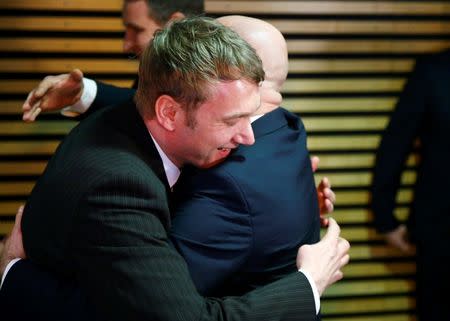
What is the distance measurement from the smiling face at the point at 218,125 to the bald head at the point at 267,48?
15.0 inches

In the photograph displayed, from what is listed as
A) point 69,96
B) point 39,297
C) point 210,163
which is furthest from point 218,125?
point 69,96

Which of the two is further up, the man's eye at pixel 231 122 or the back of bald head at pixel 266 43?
the back of bald head at pixel 266 43

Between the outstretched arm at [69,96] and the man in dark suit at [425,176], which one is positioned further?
the man in dark suit at [425,176]

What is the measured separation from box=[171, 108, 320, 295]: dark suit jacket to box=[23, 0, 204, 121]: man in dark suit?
930 millimetres

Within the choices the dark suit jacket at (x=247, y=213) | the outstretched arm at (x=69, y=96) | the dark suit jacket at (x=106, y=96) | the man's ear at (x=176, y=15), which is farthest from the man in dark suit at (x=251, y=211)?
the man's ear at (x=176, y=15)

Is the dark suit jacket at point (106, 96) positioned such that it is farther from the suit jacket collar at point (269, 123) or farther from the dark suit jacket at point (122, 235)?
the dark suit jacket at point (122, 235)

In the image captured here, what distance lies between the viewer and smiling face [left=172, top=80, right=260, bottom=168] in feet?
6.31

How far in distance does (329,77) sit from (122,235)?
3.05 meters

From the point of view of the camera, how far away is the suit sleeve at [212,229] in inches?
76.7

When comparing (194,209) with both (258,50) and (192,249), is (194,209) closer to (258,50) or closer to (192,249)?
(192,249)

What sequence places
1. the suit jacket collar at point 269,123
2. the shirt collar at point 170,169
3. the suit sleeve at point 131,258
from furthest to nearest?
the suit jacket collar at point 269,123
the shirt collar at point 170,169
the suit sleeve at point 131,258

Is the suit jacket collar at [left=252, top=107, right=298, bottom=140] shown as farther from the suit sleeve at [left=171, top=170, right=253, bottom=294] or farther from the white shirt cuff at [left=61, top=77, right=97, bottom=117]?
the white shirt cuff at [left=61, top=77, right=97, bottom=117]

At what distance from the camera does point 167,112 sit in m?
1.96

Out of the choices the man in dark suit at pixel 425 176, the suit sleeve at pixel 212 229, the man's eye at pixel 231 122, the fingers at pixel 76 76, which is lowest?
the man in dark suit at pixel 425 176
